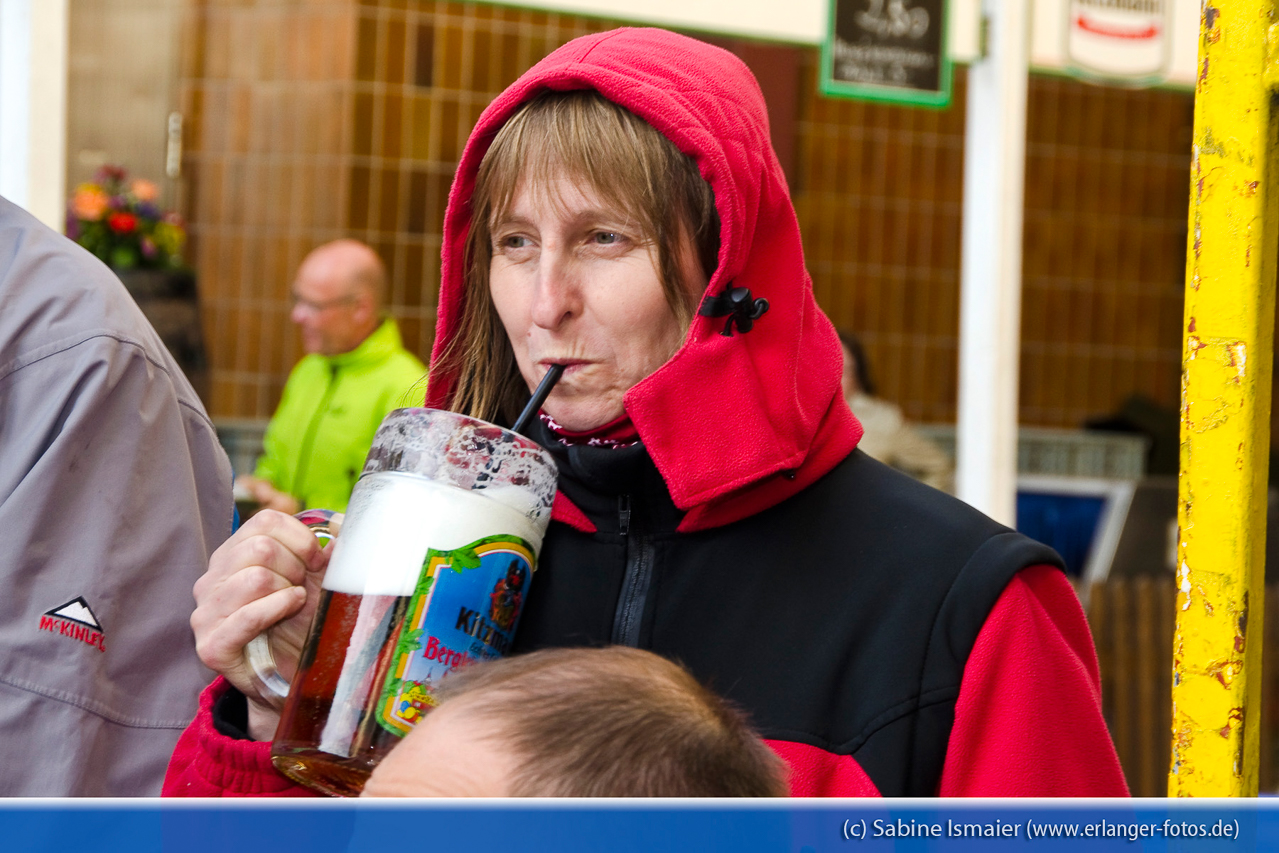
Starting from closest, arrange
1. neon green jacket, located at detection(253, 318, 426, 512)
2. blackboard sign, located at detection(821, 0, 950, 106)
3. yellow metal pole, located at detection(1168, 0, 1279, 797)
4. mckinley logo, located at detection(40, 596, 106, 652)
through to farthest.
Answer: yellow metal pole, located at detection(1168, 0, 1279, 797), mckinley logo, located at detection(40, 596, 106, 652), blackboard sign, located at detection(821, 0, 950, 106), neon green jacket, located at detection(253, 318, 426, 512)

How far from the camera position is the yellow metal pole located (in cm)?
94

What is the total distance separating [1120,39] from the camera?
11.5 feet

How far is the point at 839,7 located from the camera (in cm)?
324

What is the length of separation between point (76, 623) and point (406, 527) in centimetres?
Result: 41

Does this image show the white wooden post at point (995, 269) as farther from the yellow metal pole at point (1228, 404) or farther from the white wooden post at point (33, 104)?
the yellow metal pole at point (1228, 404)

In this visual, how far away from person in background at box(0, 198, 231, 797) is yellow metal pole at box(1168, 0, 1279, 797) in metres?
0.90

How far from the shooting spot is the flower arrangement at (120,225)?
4.91 m

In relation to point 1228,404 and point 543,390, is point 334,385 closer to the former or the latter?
point 543,390

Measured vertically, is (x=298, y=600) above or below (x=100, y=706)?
above

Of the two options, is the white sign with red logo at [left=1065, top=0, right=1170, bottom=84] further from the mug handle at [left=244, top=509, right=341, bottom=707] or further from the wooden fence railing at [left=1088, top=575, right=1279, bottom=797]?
the mug handle at [left=244, top=509, right=341, bottom=707]

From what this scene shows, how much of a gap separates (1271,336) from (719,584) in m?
0.53
